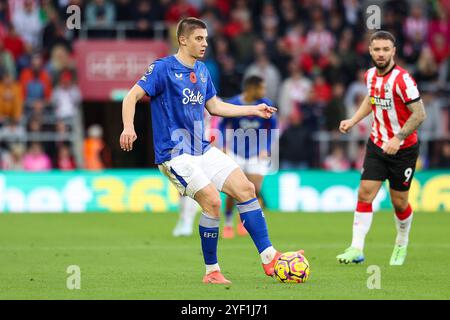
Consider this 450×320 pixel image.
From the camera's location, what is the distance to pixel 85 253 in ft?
43.3

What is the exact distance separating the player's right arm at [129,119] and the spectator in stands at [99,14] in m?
14.6

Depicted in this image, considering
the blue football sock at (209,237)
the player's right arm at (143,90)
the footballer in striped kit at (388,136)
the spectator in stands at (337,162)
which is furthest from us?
the spectator in stands at (337,162)

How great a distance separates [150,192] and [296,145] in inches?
137

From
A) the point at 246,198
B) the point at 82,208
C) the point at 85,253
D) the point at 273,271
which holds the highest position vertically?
the point at 246,198

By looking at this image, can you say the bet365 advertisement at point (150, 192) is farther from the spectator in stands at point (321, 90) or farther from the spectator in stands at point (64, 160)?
the spectator in stands at point (321, 90)

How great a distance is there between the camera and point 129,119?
9.52 m

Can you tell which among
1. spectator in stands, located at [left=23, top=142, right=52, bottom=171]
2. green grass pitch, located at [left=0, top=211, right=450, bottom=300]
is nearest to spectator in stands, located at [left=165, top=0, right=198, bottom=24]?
spectator in stands, located at [left=23, top=142, right=52, bottom=171]

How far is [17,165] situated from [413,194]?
328 inches

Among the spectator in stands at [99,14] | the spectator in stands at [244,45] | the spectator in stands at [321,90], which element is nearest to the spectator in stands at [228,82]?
the spectator in stands at [244,45]

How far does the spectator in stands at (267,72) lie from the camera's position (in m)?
23.1

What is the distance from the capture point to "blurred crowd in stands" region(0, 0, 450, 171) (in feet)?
74.7

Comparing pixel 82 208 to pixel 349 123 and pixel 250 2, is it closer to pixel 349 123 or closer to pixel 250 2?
pixel 250 2

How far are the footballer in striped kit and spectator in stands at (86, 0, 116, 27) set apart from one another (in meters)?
13.2
